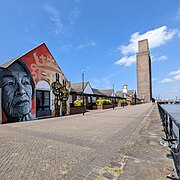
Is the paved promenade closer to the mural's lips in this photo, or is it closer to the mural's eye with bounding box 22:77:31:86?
the mural's lips

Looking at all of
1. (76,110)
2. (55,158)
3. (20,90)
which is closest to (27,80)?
(20,90)

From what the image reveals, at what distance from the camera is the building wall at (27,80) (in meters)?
12.9

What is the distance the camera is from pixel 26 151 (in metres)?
5.20

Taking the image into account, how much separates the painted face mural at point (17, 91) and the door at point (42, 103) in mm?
1175

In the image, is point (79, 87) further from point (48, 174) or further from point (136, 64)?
point (136, 64)

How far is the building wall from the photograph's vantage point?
42.3 ft

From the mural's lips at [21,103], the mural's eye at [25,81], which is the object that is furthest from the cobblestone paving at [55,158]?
the mural's eye at [25,81]

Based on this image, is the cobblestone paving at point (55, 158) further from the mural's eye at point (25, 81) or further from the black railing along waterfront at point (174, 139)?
the mural's eye at point (25, 81)

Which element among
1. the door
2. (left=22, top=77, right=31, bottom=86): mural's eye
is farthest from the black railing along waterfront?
the door

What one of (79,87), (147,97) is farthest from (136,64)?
(79,87)

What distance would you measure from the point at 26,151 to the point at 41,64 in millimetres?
12714

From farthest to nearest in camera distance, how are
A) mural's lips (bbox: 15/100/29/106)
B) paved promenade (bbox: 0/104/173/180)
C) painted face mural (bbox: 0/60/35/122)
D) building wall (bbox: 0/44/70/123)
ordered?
mural's lips (bbox: 15/100/29/106), building wall (bbox: 0/44/70/123), painted face mural (bbox: 0/60/35/122), paved promenade (bbox: 0/104/173/180)

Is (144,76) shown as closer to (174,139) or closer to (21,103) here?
(21,103)

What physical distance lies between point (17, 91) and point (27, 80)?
5.00 ft
